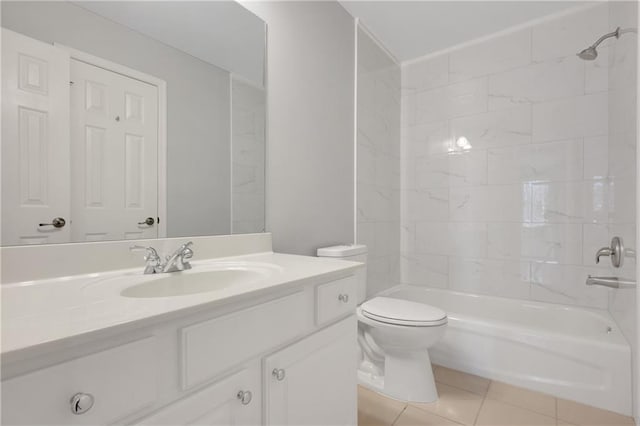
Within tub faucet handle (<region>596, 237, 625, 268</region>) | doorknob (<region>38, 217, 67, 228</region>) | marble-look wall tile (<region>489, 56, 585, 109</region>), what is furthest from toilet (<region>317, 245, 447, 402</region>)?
marble-look wall tile (<region>489, 56, 585, 109</region>)

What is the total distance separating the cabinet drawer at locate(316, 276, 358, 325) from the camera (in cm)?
100

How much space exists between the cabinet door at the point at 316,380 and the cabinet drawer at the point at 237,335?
0.20ft

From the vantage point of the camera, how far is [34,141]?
862 millimetres

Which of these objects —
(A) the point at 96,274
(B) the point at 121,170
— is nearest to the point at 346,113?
(B) the point at 121,170

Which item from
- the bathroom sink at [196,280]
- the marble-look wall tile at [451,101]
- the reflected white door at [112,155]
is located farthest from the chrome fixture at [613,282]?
the reflected white door at [112,155]

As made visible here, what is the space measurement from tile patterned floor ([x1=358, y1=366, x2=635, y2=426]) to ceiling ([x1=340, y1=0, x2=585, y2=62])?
7.92 ft

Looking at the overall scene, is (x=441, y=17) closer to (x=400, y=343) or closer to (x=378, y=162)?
(x=378, y=162)

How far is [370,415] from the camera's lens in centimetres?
160

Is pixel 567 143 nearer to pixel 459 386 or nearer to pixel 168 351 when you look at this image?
pixel 459 386

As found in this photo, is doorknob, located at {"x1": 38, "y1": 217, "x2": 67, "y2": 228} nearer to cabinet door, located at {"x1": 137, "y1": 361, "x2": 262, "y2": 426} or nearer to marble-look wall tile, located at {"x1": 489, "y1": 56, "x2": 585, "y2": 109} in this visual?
cabinet door, located at {"x1": 137, "y1": 361, "x2": 262, "y2": 426}

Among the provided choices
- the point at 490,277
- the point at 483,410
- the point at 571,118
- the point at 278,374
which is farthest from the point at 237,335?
the point at 571,118

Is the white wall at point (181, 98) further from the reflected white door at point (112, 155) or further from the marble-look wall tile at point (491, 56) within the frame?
the marble-look wall tile at point (491, 56)

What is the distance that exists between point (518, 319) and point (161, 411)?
2.43 meters

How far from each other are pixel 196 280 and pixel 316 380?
51 cm
